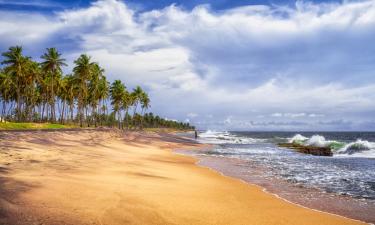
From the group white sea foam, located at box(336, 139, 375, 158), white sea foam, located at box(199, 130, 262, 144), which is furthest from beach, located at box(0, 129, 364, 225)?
white sea foam, located at box(199, 130, 262, 144)

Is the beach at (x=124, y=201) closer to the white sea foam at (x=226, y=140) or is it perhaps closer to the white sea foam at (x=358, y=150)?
the white sea foam at (x=358, y=150)

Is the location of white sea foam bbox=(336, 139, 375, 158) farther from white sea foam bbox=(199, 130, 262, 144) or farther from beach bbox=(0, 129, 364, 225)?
beach bbox=(0, 129, 364, 225)

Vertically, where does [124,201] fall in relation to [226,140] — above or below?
above

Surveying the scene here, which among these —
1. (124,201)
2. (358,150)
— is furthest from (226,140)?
(124,201)

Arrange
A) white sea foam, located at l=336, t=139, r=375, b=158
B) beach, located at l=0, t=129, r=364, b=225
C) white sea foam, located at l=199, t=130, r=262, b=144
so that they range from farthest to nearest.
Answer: white sea foam, located at l=199, t=130, r=262, b=144, white sea foam, located at l=336, t=139, r=375, b=158, beach, located at l=0, t=129, r=364, b=225

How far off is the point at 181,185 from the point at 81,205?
5.80 metres

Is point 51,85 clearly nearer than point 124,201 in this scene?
No

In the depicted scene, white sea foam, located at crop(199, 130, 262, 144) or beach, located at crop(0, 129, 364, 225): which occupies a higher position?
beach, located at crop(0, 129, 364, 225)

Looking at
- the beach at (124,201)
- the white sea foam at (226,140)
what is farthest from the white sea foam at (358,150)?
the beach at (124,201)

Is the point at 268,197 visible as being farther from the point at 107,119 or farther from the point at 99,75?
the point at 107,119

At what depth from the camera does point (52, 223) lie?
282 inches

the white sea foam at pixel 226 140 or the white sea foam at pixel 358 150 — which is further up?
the white sea foam at pixel 358 150

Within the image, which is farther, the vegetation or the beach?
the vegetation

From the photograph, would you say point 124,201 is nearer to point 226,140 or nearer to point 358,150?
point 358,150
